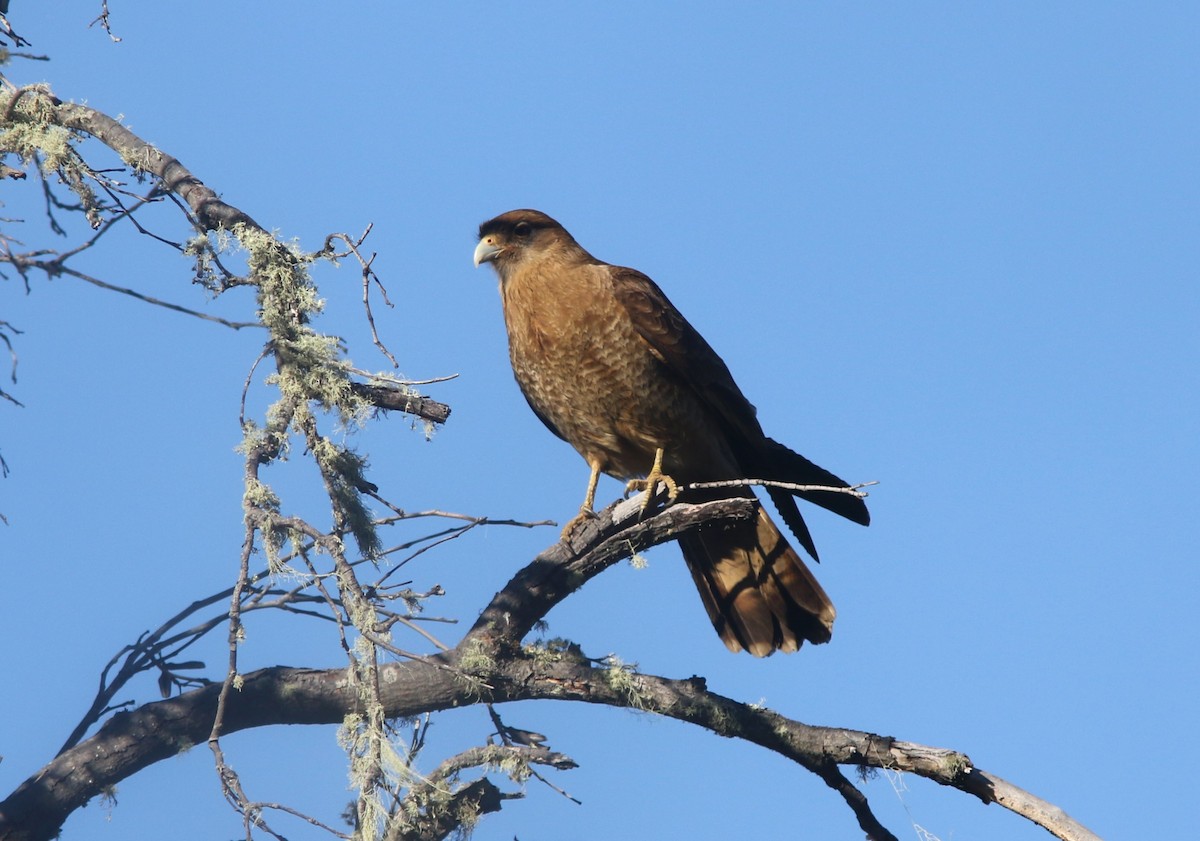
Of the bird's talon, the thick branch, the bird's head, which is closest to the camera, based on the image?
the thick branch

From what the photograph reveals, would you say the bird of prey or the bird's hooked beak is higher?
the bird's hooked beak

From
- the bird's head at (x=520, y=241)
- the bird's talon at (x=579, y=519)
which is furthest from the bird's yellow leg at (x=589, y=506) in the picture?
the bird's head at (x=520, y=241)

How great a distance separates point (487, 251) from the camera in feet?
16.0

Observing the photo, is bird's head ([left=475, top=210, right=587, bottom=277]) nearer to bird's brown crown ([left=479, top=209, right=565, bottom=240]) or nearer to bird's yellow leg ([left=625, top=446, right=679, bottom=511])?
bird's brown crown ([left=479, top=209, right=565, bottom=240])

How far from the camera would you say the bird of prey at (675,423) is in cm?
437

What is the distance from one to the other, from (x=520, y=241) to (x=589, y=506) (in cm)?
117

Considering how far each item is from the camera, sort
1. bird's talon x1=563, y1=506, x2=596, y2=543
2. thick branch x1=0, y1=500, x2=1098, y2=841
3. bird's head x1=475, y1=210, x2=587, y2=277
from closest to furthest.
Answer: thick branch x1=0, y1=500, x2=1098, y2=841 < bird's talon x1=563, y1=506, x2=596, y2=543 < bird's head x1=475, y1=210, x2=587, y2=277

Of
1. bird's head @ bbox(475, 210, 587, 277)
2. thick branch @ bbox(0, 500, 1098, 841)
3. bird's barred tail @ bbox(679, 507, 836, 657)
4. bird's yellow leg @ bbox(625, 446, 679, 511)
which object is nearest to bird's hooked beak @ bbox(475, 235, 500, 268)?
bird's head @ bbox(475, 210, 587, 277)

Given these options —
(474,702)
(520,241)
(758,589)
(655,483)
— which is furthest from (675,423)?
(474,702)

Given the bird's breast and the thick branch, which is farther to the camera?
the bird's breast

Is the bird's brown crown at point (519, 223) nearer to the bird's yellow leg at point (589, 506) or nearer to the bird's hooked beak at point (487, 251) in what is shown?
the bird's hooked beak at point (487, 251)

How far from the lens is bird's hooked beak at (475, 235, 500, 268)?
4867 mm

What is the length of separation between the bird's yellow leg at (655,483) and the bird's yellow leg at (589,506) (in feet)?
0.44

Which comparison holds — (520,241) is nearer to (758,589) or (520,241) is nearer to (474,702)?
(758,589)
